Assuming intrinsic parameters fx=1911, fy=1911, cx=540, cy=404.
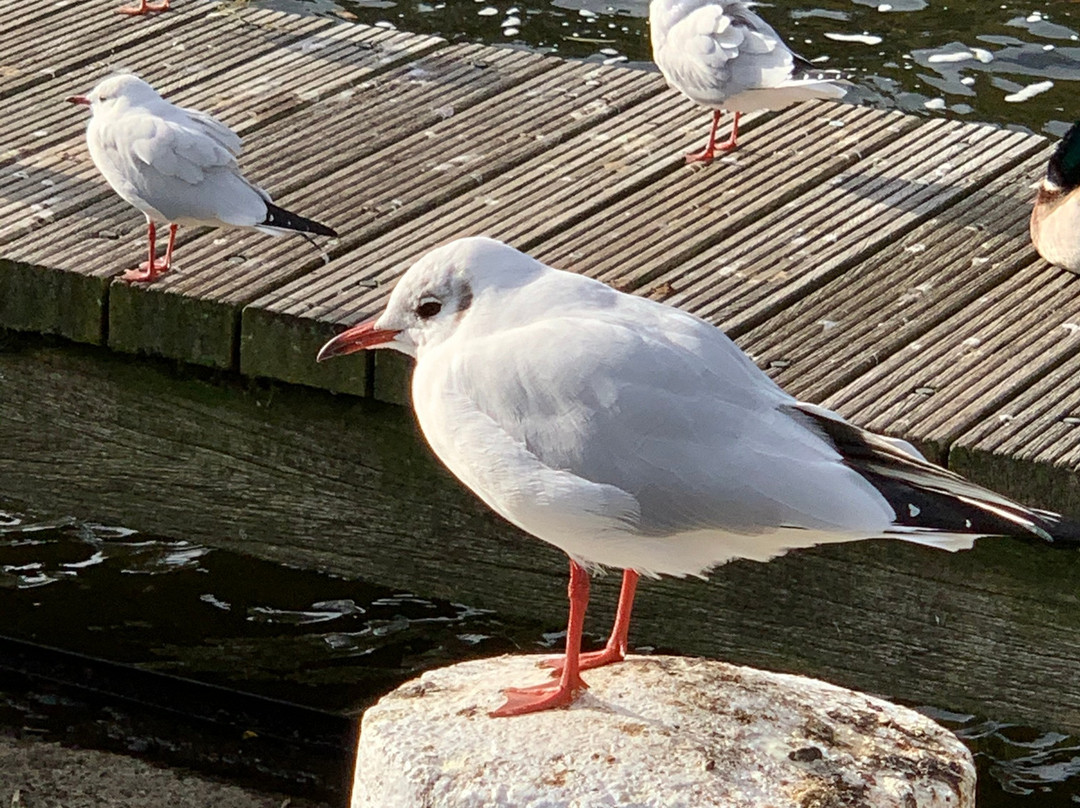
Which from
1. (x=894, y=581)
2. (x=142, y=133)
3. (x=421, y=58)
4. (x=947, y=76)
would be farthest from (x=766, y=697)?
(x=947, y=76)

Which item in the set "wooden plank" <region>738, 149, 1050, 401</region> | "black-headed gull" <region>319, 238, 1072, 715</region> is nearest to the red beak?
"black-headed gull" <region>319, 238, 1072, 715</region>

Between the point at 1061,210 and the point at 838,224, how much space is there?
69 cm

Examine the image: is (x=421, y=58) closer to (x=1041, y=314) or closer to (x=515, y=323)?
(x=1041, y=314)

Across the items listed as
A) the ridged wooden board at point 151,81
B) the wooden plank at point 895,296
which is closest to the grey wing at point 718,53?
the wooden plank at point 895,296

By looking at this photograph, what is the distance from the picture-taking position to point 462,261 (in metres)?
3.22

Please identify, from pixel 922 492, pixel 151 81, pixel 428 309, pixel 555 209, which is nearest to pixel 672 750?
pixel 922 492

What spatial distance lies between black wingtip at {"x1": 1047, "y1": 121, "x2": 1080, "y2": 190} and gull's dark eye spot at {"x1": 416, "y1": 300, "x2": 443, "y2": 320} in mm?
2406

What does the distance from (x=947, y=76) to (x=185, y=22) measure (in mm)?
3433

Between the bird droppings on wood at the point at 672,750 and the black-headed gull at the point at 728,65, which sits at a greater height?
the black-headed gull at the point at 728,65

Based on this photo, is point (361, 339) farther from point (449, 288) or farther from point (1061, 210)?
point (1061, 210)

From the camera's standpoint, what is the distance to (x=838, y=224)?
5.04 meters

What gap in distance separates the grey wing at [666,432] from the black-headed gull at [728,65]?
2509 millimetres

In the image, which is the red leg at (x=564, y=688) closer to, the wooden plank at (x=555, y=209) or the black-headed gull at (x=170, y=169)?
the wooden plank at (x=555, y=209)

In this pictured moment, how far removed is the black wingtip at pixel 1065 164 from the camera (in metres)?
5.12
